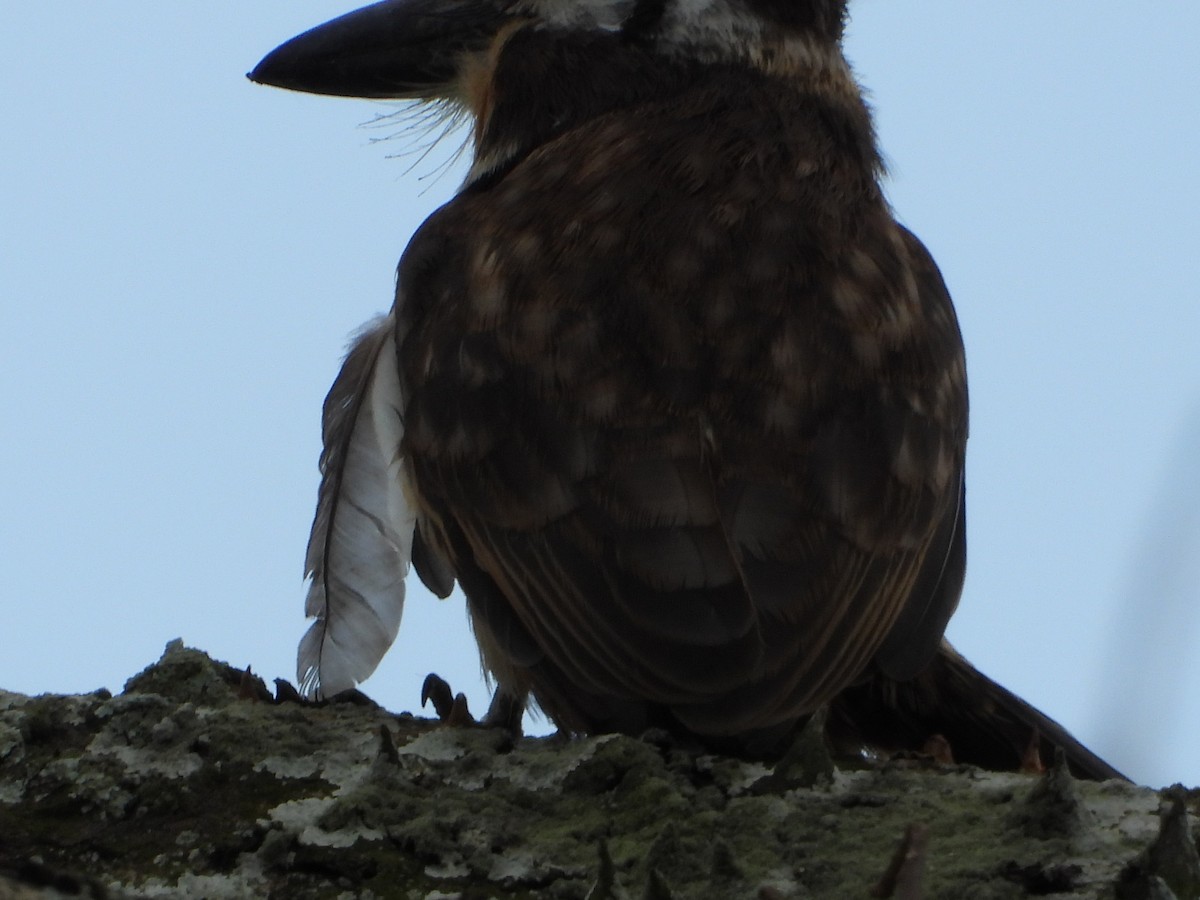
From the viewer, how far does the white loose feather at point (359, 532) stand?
13.5ft

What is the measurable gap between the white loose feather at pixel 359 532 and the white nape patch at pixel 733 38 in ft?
3.43

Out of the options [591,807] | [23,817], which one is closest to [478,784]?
[591,807]

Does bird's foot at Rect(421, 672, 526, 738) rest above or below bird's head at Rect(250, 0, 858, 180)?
below

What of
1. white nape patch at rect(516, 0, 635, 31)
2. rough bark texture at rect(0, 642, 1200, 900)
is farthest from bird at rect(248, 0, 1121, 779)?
rough bark texture at rect(0, 642, 1200, 900)

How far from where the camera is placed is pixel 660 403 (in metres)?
3.33

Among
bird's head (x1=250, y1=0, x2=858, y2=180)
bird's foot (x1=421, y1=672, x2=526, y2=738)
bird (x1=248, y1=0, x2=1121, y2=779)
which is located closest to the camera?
bird (x1=248, y1=0, x2=1121, y2=779)

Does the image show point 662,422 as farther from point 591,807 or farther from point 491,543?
point 591,807

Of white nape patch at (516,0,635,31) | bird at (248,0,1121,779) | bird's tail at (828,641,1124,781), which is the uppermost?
white nape patch at (516,0,635,31)

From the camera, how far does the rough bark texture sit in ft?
7.19

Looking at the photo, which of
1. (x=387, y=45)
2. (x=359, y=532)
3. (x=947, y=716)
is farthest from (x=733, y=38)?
(x=947, y=716)

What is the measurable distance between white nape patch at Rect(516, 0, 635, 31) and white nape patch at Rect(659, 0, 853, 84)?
112 millimetres

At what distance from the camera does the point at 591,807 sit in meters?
2.46

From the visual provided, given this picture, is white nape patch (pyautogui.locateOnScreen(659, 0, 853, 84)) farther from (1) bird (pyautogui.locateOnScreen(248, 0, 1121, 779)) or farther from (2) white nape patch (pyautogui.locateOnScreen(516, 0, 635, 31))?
(2) white nape patch (pyautogui.locateOnScreen(516, 0, 635, 31))

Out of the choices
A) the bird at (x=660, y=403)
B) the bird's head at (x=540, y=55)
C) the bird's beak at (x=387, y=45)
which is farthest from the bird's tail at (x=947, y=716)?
the bird's beak at (x=387, y=45)
